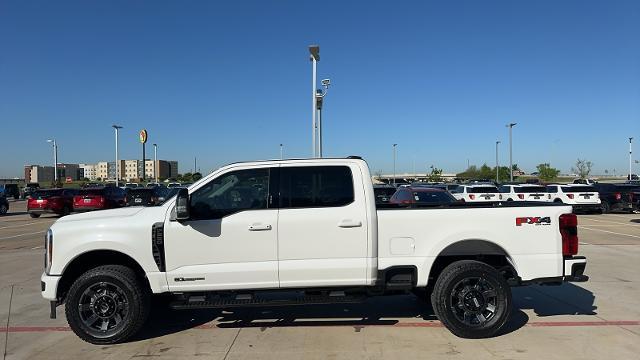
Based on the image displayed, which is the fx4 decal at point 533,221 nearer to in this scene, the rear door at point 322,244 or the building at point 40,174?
the rear door at point 322,244

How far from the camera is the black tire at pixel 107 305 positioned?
17.8ft

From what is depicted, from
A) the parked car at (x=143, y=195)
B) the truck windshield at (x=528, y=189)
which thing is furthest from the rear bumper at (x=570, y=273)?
the parked car at (x=143, y=195)

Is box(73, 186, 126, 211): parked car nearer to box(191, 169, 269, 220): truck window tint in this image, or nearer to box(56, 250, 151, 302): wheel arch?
→ box(56, 250, 151, 302): wheel arch

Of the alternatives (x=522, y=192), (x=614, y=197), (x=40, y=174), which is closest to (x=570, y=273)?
(x=522, y=192)

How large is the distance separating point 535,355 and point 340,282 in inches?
82.9

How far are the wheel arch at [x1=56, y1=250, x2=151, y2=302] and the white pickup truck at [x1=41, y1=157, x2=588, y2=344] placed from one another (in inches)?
0.6

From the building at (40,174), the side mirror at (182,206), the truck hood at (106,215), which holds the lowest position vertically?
the truck hood at (106,215)

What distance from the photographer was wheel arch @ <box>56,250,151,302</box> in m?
5.60

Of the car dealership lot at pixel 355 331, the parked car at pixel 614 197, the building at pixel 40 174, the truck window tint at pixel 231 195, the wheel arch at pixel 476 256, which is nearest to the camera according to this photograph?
the car dealership lot at pixel 355 331

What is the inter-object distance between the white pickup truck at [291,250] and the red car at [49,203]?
856 inches

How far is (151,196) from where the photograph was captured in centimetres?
2505

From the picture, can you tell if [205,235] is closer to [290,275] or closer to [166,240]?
[166,240]

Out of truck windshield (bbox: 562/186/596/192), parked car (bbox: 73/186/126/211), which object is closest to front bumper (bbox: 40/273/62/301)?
parked car (bbox: 73/186/126/211)

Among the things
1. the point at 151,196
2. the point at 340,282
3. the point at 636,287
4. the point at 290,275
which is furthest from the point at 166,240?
the point at 151,196
